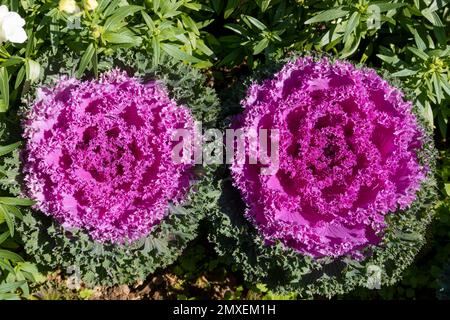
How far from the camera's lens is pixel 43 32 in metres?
4.09

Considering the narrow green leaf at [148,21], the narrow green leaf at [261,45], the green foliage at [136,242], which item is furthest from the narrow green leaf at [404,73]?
the narrow green leaf at [148,21]

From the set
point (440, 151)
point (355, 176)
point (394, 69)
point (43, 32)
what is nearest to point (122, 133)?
point (43, 32)

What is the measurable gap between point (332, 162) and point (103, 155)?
1669 mm

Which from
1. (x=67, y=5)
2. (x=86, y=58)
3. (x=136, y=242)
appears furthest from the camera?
(x=136, y=242)

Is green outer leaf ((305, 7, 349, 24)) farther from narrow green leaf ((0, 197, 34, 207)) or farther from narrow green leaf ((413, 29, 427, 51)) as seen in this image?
narrow green leaf ((0, 197, 34, 207))

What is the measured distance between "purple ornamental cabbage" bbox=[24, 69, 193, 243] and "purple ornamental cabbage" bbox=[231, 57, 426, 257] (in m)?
0.62

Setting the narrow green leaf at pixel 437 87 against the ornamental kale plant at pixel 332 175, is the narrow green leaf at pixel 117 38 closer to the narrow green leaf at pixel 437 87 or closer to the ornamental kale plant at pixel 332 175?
the ornamental kale plant at pixel 332 175

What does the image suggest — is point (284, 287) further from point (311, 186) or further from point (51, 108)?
point (51, 108)

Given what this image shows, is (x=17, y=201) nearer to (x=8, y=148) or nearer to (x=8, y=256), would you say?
(x=8, y=148)

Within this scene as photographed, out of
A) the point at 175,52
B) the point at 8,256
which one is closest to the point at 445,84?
the point at 175,52

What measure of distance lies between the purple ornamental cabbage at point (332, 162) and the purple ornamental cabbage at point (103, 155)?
62 centimetres

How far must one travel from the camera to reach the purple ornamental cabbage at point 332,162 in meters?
3.96

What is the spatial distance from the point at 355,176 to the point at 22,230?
252 centimetres

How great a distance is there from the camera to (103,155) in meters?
3.93
